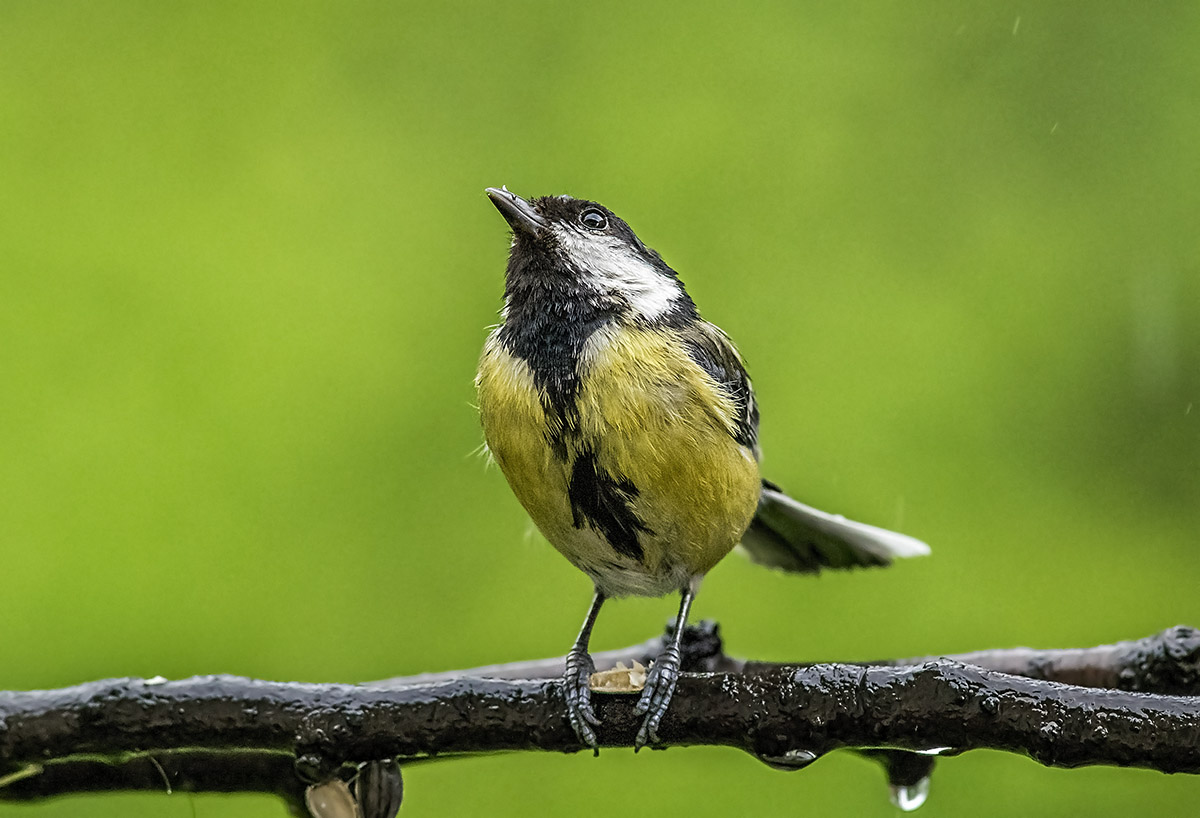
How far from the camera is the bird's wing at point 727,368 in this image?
263 cm

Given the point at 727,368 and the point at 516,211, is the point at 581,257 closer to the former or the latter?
the point at 516,211

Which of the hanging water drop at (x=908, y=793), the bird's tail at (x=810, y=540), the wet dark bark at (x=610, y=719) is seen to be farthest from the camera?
the bird's tail at (x=810, y=540)

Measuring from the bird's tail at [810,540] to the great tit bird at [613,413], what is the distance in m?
0.27

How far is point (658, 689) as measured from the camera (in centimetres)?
223

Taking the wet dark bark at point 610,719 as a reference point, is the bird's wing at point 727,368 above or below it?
above

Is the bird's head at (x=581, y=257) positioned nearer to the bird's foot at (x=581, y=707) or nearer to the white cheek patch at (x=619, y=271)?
the white cheek patch at (x=619, y=271)

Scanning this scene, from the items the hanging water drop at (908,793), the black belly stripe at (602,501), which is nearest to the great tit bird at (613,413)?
the black belly stripe at (602,501)

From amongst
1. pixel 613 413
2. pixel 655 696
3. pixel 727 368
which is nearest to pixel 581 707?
pixel 655 696

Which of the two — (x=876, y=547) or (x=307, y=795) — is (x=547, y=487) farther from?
(x=876, y=547)

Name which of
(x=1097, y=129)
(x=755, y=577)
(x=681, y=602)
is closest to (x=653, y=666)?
(x=681, y=602)

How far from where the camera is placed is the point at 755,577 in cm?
378

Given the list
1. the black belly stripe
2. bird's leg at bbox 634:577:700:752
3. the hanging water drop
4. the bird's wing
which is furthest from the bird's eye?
the hanging water drop

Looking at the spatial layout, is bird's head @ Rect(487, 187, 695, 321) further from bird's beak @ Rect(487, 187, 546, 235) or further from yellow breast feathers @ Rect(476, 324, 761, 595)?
yellow breast feathers @ Rect(476, 324, 761, 595)

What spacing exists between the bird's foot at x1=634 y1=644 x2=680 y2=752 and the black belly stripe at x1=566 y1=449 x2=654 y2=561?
26 cm
